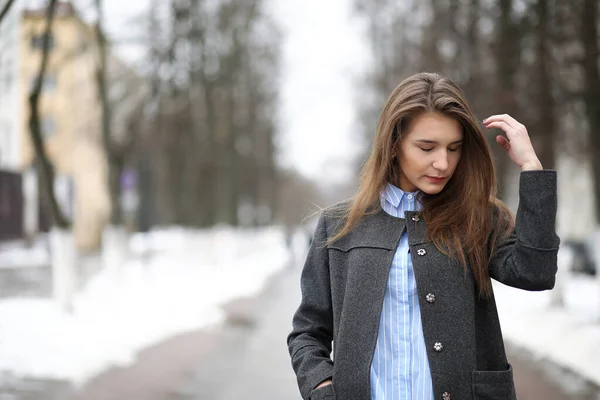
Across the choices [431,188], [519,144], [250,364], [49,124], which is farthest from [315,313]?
[49,124]

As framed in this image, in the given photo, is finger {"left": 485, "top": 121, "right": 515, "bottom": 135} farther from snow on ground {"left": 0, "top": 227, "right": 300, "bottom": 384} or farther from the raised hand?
snow on ground {"left": 0, "top": 227, "right": 300, "bottom": 384}

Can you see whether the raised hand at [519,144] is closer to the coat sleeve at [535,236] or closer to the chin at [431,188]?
the coat sleeve at [535,236]

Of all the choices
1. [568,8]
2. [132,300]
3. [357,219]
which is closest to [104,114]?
[132,300]

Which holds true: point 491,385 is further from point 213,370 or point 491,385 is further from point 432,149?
point 213,370

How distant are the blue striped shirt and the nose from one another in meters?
0.26

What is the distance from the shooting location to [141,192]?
3122cm

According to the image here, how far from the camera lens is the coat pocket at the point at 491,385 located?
8.16ft

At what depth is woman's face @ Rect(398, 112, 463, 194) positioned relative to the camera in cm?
262

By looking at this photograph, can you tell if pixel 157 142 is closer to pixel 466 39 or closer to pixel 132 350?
pixel 466 39

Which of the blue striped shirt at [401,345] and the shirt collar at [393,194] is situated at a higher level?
the shirt collar at [393,194]

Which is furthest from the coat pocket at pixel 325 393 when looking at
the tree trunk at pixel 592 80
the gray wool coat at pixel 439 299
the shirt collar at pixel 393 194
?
the tree trunk at pixel 592 80

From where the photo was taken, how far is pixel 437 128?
2621 mm

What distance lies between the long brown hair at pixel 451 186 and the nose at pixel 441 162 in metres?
0.12

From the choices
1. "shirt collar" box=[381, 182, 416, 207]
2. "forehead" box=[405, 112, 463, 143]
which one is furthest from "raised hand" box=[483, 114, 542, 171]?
"shirt collar" box=[381, 182, 416, 207]
